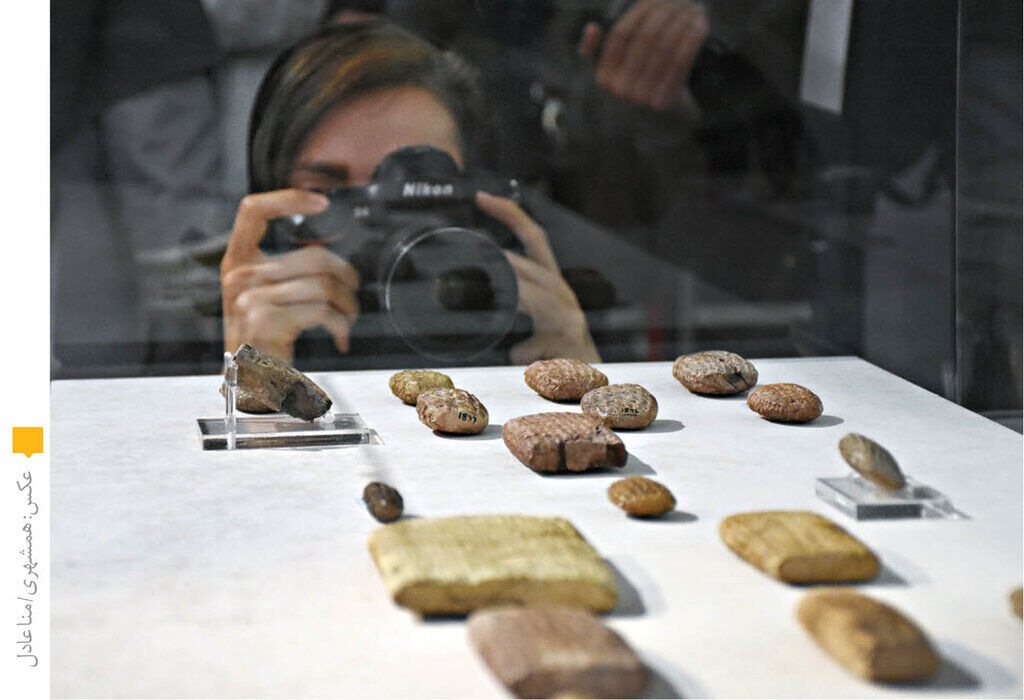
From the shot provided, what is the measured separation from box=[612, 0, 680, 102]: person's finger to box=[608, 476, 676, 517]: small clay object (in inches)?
51.2

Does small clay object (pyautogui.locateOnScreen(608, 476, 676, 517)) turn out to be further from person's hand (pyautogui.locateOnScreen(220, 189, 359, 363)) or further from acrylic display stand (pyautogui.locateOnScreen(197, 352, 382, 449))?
person's hand (pyautogui.locateOnScreen(220, 189, 359, 363))

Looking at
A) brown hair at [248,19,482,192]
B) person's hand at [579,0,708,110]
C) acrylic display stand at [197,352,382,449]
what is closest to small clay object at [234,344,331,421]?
acrylic display stand at [197,352,382,449]

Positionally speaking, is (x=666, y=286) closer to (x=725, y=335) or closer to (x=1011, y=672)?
(x=725, y=335)

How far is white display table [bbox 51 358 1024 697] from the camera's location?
88cm

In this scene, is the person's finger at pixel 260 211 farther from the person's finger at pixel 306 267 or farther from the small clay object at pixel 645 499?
the small clay object at pixel 645 499

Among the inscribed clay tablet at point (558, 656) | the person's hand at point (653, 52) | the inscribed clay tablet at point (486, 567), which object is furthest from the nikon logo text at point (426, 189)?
the inscribed clay tablet at point (558, 656)

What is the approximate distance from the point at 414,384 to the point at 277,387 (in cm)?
27

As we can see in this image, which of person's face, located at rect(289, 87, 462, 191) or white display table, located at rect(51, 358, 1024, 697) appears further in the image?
person's face, located at rect(289, 87, 462, 191)

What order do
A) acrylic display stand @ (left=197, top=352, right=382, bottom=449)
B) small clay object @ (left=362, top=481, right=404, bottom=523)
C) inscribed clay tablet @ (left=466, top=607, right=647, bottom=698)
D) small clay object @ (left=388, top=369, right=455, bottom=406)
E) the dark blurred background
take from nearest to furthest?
inscribed clay tablet @ (left=466, top=607, right=647, bottom=698), small clay object @ (left=362, top=481, right=404, bottom=523), acrylic display stand @ (left=197, top=352, right=382, bottom=449), small clay object @ (left=388, top=369, right=455, bottom=406), the dark blurred background

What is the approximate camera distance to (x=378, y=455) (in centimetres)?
148

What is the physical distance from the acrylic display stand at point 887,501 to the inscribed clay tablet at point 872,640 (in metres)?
0.33

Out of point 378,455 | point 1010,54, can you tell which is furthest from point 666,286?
point 378,455

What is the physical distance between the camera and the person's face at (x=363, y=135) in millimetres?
2324

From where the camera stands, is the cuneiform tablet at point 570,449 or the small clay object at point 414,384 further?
the small clay object at point 414,384
